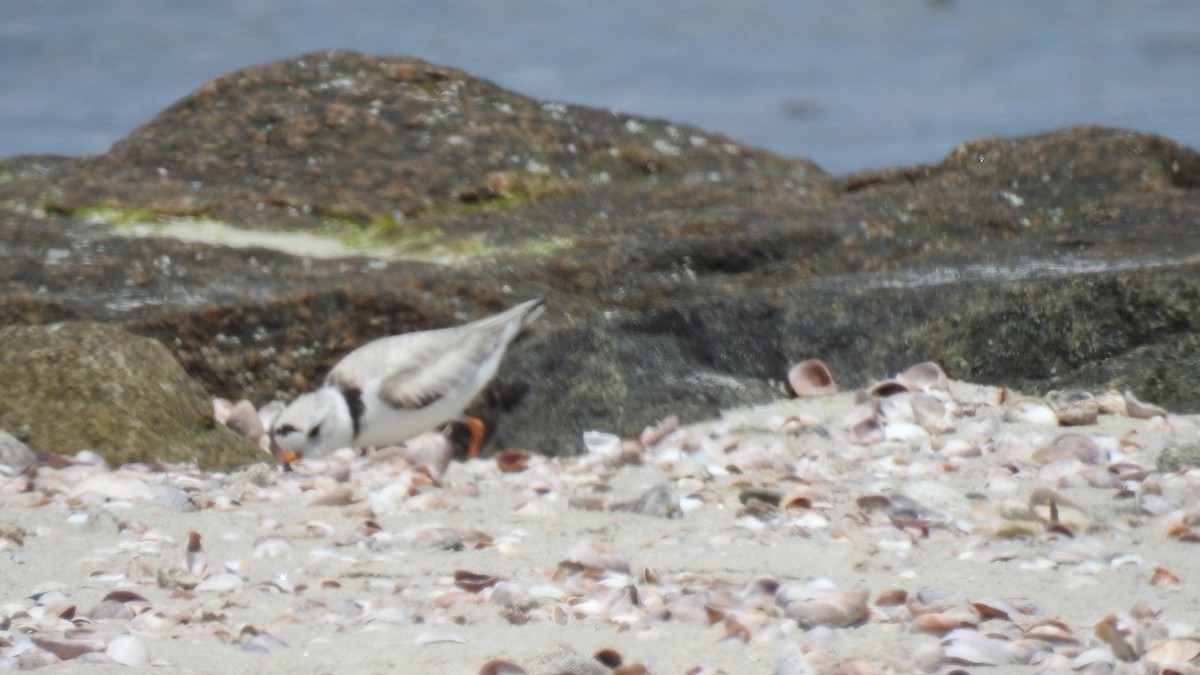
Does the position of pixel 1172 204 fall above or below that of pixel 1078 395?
above

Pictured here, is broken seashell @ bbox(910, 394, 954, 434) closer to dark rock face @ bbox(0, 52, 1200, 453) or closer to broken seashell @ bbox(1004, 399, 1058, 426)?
broken seashell @ bbox(1004, 399, 1058, 426)

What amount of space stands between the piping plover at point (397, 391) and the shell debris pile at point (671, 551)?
0.92 feet

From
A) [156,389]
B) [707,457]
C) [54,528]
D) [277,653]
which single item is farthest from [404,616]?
[156,389]

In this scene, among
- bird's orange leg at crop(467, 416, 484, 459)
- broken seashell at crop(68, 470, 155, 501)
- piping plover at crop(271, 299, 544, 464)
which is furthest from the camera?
bird's orange leg at crop(467, 416, 484, 459)

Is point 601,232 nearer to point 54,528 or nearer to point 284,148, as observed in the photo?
point 284,148

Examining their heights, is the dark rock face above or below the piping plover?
above

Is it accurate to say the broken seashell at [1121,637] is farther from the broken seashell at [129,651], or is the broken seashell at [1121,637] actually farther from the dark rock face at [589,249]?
the dark rock face at [589,249]

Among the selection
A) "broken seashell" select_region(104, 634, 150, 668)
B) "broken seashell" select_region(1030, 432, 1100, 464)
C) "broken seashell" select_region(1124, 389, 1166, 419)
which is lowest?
"broken seashell" select_region(104, 634, 150, 668)

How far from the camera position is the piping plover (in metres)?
5.80

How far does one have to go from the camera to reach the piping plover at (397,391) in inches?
228

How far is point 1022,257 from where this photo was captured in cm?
661

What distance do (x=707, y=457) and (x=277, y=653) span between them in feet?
7.06

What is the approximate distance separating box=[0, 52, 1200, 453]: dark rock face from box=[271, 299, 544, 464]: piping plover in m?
0.12

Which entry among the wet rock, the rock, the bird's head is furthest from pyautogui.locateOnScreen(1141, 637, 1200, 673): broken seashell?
the bird's head
